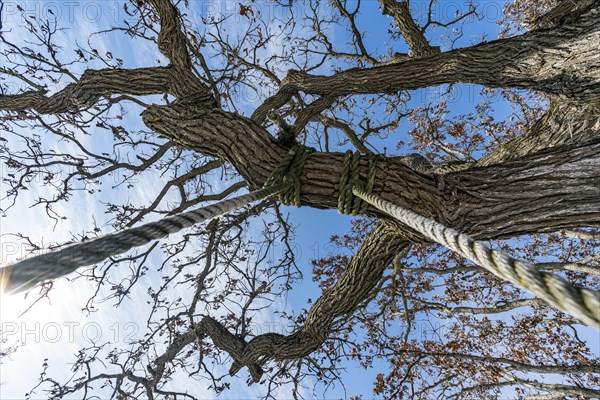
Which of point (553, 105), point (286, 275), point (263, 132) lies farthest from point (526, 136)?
point (286, 275)

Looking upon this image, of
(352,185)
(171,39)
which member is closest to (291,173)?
(352,185)

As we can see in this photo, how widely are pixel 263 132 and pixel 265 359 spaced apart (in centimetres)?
312

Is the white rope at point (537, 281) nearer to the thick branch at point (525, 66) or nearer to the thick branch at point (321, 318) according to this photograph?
the thick branch at point (321, 318)

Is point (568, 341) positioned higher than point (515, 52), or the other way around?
point (515, 52)

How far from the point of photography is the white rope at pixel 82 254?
817mm

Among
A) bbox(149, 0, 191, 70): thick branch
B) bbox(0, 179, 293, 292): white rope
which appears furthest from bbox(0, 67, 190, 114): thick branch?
bbox(0, 179, 293, 292): white rope

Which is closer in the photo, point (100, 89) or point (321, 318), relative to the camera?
point (100, 89)

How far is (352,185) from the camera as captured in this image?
2.37 m

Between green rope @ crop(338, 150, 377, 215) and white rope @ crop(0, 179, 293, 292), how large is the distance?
120 centimetres

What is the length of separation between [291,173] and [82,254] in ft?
5.17

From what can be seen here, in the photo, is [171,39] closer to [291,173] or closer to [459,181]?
[291,173]

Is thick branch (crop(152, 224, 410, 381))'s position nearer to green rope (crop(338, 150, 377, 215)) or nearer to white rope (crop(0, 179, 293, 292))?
green rope (crop(338, 150, 377, 215))

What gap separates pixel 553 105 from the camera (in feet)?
10.3

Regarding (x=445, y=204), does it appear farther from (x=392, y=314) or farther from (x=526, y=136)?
(x=392, y=314)
